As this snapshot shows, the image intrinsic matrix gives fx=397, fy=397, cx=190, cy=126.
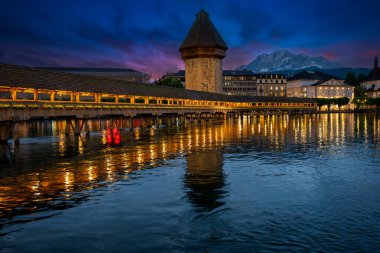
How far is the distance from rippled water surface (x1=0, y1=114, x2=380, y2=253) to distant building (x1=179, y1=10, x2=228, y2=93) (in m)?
79.6

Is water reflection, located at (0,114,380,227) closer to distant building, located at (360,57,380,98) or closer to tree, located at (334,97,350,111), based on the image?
tree, located at (334,97,350,111)

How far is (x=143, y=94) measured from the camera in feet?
176

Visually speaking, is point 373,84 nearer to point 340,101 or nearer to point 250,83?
point 340,101

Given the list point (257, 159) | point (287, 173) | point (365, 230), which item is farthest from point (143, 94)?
point (365, 230)

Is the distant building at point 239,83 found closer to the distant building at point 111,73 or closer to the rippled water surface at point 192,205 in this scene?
the distant building at point 111,73

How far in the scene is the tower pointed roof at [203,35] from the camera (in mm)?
100000

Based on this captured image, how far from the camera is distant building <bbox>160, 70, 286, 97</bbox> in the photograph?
568 ft

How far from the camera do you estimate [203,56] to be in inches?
3971

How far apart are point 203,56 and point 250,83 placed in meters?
79.8

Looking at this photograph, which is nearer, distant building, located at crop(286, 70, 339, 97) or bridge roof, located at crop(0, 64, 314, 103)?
bridge roof, located at crop(0, 64, 314, 103)

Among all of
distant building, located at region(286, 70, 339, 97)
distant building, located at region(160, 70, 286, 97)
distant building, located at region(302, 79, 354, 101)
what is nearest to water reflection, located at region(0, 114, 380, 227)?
distant building, located at region(160, 70, 286, 97)

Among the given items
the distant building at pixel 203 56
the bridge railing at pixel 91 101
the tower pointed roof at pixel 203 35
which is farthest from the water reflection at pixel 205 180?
the tower pointed roof at pixel 203 35

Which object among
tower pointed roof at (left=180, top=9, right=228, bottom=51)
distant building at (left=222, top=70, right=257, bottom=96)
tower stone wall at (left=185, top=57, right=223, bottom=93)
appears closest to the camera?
tower pointed roof at (left=180, top=9, right=228, bottom=51)

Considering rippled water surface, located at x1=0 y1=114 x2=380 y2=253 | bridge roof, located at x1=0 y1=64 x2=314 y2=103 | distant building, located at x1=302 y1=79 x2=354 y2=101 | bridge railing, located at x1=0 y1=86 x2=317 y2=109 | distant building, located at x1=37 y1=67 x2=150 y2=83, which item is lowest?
rippled water surface, located at x1=0 y1=114 x2=380 y2=253
